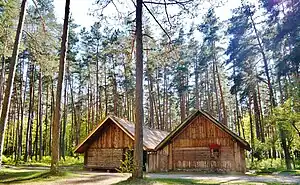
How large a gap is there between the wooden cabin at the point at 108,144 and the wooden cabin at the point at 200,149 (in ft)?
5.14

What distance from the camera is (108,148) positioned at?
25.1 metres

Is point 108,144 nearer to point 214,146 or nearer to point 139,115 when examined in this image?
point 214,146

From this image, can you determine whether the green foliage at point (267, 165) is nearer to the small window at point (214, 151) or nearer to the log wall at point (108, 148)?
the small window at point (214, 151)

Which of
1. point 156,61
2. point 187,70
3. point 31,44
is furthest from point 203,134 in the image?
point 187,70

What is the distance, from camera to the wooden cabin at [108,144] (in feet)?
80.2

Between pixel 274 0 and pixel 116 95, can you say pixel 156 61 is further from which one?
pixel 116 95

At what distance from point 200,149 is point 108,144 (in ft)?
25.1

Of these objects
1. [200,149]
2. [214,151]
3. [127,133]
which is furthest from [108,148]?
[214,151]

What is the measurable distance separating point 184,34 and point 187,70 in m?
4.71

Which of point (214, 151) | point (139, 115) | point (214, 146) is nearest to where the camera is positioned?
point (139, 115)

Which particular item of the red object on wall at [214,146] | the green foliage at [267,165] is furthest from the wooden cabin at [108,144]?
the green foliage at [267,165]

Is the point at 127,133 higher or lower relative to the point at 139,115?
lower

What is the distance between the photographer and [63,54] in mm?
14930

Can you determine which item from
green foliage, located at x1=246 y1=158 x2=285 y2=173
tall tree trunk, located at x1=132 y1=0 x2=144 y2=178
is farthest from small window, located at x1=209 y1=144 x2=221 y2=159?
tall tree trunk, located at x1=132 y1=0 x2=144 y2=178
